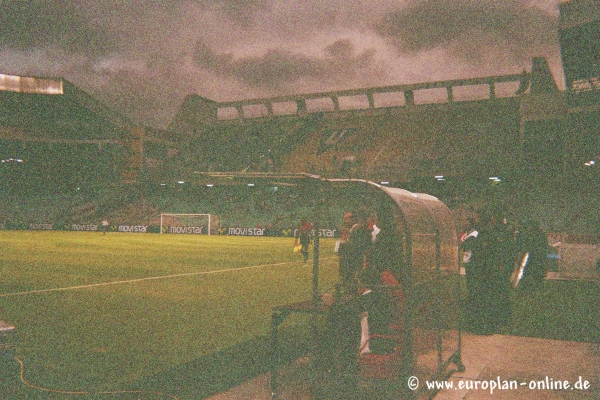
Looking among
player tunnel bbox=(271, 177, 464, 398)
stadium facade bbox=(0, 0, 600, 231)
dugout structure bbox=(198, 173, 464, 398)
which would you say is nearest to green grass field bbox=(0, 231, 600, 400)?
dugout structure bbox=(198, 173, 464, 398)

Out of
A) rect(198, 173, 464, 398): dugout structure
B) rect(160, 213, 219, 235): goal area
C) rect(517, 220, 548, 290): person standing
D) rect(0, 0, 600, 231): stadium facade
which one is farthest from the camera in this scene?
rect(160, 213, 219, 235): goal area

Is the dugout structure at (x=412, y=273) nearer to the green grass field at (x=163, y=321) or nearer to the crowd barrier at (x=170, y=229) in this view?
the green grass field at (x=163, y=321)

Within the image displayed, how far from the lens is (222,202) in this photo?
5550cm

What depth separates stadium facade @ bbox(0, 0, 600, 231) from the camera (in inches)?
1294

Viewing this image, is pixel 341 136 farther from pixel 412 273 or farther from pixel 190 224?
pixel 412 273

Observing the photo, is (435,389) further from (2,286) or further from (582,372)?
(2,286)

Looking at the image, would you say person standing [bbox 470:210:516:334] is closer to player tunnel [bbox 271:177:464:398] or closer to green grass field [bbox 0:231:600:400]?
green grass field [bbox 0:231:600:400]

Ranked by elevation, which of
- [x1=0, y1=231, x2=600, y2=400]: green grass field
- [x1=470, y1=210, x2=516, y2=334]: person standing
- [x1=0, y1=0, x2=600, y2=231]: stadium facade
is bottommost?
[x1=0, y1=231, x2=600, y2=400]: green grass field

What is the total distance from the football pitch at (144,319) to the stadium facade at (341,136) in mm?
18209

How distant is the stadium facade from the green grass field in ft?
54.3

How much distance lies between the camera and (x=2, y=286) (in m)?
14.2

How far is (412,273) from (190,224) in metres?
46.8

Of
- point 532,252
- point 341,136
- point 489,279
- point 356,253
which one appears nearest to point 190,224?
point 341,136

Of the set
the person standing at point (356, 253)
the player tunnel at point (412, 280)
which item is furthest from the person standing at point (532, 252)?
the person standing at point (356, 253)
